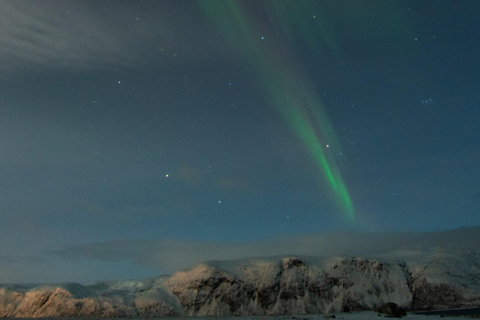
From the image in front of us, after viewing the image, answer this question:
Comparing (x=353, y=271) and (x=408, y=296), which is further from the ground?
(x=353, y=271)

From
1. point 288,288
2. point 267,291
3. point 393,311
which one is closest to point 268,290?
point 267,291

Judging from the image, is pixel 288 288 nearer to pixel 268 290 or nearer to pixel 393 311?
pixel 268 290

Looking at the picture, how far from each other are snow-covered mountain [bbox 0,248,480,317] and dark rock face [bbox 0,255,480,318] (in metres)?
0.18

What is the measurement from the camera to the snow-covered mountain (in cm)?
7419

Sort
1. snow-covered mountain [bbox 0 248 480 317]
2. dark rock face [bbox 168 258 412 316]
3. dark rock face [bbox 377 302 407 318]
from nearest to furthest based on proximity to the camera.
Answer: dark rock face [bbox 377 302 407 318], snow-covered mountain [bbox 0 248 480 317], dark rock face [bbox 168 258 412 316]

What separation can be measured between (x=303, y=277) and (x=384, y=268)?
64.4ft

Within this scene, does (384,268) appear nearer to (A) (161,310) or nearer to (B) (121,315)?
(A) (161,310)

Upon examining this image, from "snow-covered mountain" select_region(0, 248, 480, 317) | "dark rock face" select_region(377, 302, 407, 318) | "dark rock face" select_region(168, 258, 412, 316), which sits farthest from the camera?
"dark rock face" select_region(168, 258, 412, 316)

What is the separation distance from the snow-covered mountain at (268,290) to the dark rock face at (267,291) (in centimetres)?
18

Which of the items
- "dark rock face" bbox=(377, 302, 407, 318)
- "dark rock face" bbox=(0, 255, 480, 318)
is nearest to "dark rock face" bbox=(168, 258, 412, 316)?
"dark rock face" bbox=(0, 255, 480, 318)

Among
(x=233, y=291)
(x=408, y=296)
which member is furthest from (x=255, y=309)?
(x=408, y=296)

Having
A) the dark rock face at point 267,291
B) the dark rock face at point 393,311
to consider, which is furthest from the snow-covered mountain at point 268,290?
the dark rock face at point 393,311

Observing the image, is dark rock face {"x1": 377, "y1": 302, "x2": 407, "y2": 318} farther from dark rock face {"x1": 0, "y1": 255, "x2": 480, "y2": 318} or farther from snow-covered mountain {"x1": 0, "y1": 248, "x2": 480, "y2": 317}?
snow-covered mountain {"x1": 0, "y1": 248, "x2": 480, "y2": 317}

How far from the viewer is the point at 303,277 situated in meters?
84.9
